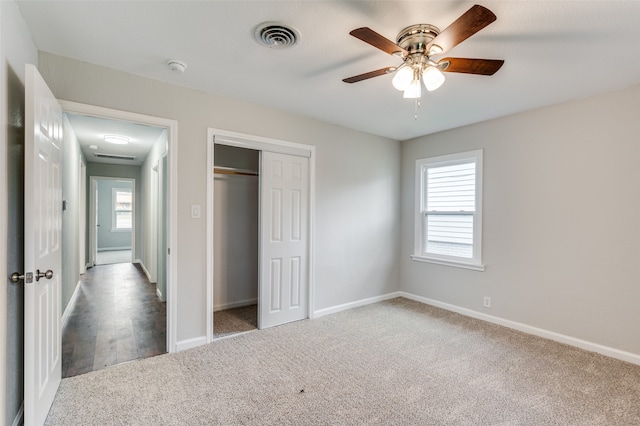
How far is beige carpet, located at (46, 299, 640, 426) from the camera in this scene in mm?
1972

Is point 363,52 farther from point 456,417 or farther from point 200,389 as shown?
point 200,389

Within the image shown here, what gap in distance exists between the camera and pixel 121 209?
31.7 feet

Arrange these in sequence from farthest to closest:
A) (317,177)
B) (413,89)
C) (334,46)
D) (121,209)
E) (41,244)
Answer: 1. (121,209)
2. (317,177)
3. (334,46)
4. (413,89)
5. (41,244)

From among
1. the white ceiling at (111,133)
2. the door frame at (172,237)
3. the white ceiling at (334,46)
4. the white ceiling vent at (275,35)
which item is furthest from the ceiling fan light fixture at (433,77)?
the white ceiling at (111,133)

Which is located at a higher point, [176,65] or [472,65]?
[176,65]

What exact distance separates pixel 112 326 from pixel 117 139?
9.37ft

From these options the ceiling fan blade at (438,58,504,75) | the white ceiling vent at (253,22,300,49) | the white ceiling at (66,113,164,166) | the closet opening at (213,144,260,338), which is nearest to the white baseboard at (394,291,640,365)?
the closet opening at (213,144,260,338)

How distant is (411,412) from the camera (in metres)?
2.01

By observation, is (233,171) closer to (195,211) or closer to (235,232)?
(235,232)

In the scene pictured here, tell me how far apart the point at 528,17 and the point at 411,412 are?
8.08 feet

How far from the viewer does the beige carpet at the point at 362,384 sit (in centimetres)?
197

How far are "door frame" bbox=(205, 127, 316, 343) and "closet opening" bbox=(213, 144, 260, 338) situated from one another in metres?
0.70

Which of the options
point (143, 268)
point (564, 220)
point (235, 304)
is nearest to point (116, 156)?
point (143, 268)

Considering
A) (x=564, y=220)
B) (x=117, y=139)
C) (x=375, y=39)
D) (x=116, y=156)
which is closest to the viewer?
(x=375, y=39)
